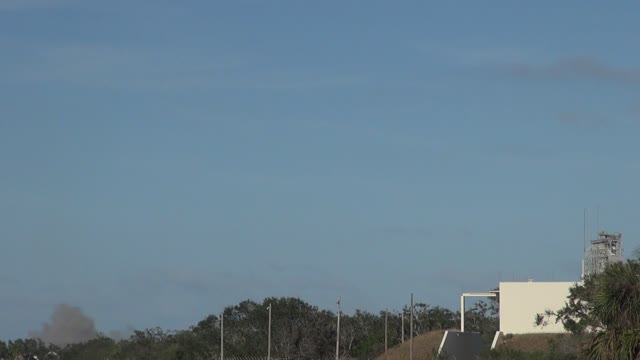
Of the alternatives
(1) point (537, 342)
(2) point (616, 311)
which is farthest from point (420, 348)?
→ (2) point (616, 311)

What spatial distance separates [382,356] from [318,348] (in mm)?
13267

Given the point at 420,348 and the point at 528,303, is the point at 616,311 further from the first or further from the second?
the point at 420,348

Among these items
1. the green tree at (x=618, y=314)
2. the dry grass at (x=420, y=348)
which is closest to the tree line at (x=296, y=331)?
the dry grass at (x=420, y=348)

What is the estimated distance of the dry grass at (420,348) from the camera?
124 m

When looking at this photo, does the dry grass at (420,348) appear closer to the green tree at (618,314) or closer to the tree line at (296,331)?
the tree line at (296,331)

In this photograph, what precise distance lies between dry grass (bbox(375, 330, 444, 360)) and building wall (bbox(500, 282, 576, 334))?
732 cm

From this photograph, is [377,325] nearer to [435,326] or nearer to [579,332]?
[435,326]

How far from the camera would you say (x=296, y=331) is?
14025cm

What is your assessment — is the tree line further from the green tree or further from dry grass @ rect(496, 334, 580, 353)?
the green tree

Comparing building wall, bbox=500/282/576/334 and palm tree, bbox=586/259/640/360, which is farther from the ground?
building wall, bbox=500/282/576/334

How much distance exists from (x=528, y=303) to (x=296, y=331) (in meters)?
27.9

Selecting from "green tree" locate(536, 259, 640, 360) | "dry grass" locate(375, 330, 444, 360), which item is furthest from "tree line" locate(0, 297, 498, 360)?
"green tree" locate(536, 259, 640, 360)

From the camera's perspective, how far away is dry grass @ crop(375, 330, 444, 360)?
12393 centimetres

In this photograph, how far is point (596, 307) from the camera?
186 feet
